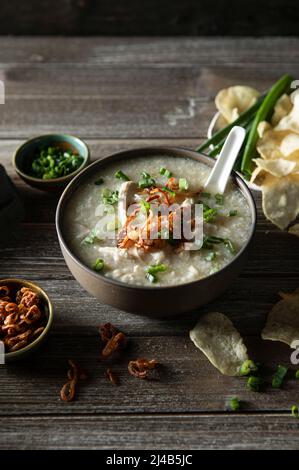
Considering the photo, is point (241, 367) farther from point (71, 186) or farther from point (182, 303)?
point (71, 186)

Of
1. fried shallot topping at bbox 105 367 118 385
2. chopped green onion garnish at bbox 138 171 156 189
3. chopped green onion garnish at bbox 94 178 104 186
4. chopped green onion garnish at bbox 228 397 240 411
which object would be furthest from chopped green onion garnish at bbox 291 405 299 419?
chopped green onion garnish at bbox 94 178 104 186

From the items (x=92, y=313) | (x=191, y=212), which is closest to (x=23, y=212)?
(x=92, y=313)

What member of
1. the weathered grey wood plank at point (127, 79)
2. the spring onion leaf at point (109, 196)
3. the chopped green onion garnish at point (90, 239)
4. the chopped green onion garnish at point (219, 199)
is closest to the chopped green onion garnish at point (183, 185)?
the chopped green onion garnish at point (219, 199)

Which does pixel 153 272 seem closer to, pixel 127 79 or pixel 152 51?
pixel 127 79

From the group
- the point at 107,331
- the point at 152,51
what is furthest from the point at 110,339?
the point at 152,51

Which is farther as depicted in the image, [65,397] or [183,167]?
Answer: [183,167]

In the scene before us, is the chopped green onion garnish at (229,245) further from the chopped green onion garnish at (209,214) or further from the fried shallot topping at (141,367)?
the fried shallot topping at (141,367)

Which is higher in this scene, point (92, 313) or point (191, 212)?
point (191, 212)

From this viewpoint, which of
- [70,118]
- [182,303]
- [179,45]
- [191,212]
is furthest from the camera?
[179,45]
